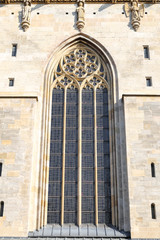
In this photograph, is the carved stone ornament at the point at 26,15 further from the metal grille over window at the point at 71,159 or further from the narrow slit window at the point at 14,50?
the metal grille over window at the point at 71,159

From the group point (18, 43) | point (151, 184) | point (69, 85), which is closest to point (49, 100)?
point (69, 85)

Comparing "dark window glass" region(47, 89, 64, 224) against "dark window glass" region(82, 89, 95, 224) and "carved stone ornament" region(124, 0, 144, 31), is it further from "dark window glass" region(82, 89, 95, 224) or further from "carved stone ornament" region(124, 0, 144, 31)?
"carved stone ornament" region(124, 0, 144, 31)

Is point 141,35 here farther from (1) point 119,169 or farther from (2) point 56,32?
(1) point 119,169

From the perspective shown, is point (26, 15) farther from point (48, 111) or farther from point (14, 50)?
point (48, 111)

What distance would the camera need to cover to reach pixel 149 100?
66.7 ft

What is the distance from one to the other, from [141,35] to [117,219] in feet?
36.6

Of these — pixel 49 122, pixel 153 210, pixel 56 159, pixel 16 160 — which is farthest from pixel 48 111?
pixel 153 210

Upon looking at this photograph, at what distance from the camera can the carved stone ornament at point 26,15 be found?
23297 mm

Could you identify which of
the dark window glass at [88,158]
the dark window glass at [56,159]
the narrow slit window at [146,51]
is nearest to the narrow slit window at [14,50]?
the dark window glass at [56,159]

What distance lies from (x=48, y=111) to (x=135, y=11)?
→ 8.49 meters

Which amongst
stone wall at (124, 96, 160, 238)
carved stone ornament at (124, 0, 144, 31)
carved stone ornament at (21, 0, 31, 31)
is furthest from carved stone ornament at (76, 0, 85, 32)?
stone wall at (124, 96, 160, 238)

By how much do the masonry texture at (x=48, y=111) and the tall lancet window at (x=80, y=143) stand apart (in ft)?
1.66

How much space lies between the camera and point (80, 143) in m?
20.4

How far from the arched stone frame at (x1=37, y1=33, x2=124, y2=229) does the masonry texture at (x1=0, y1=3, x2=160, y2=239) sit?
2.1 inches
